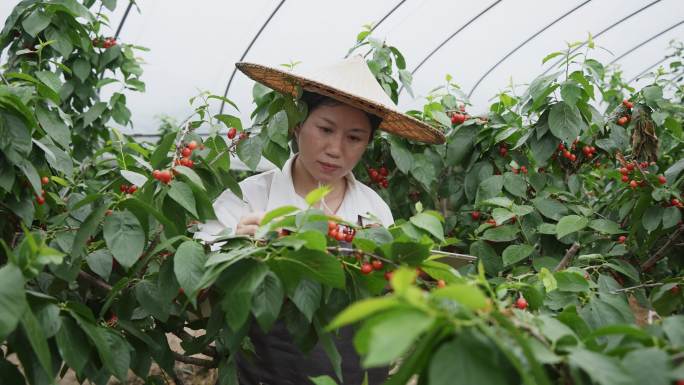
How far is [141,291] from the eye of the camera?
1.07 meters

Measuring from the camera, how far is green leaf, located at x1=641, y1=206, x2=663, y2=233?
152cm

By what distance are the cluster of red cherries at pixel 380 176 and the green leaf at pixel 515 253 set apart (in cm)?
71

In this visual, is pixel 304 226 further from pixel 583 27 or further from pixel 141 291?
pixel 583 27

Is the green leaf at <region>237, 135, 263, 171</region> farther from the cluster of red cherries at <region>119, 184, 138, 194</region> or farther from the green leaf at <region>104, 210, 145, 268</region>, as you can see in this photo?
the green leaf at <region>104, 210, 145, 268</region>

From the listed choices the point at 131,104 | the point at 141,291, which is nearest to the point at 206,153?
the point at 141,291

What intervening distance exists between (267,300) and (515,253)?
102cm

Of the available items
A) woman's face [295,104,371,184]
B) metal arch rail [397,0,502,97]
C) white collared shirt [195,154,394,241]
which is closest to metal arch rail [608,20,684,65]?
metal arch rail [397,0,502,97]

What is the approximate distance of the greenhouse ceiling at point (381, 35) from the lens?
15.6ft

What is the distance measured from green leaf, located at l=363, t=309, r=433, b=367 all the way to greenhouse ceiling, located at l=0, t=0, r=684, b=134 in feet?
12.7

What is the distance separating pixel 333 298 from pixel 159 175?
38 cm

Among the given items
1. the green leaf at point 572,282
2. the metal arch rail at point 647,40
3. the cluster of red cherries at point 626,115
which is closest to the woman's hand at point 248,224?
the green leaf at point 572,282

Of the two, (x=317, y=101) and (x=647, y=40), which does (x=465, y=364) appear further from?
(x=647, y=40)

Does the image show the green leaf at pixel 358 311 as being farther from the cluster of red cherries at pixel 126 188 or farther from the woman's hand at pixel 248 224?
the cluster of red cherries at pixel 126 188

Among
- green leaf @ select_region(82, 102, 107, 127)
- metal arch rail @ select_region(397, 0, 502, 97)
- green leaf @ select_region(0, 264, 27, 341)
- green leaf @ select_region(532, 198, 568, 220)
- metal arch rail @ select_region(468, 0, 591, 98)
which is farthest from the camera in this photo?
metal arch rail @ select_region(468, 0, 591, 98)
